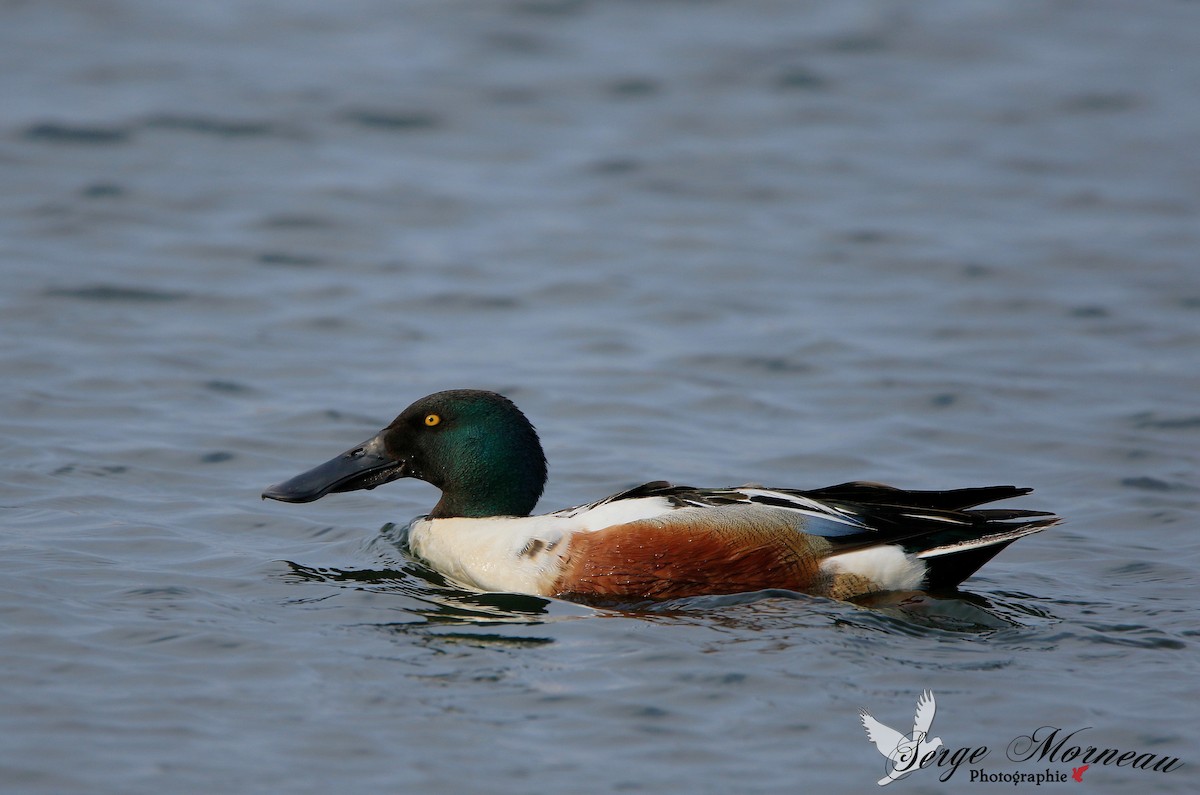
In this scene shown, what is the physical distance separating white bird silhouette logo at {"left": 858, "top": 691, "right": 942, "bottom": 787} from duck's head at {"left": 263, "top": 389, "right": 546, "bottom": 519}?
250 centimetres

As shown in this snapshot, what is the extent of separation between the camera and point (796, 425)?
31.4 ft

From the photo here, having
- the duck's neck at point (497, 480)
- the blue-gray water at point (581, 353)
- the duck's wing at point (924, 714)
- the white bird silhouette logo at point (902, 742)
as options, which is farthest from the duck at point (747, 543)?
the white bird silhouette logo at point (902, 742)

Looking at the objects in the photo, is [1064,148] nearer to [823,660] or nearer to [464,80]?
[464,80]

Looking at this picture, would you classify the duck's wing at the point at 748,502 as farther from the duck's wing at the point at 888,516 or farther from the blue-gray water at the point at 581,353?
the blue-gray water at the point at 581,353

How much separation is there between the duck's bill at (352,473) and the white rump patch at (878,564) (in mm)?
2230

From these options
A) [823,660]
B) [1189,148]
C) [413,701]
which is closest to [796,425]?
[823,660]

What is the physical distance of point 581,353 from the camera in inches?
425

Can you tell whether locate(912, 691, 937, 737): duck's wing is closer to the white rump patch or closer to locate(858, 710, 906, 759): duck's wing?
locate(858, 710, 906, 759): duck's wing

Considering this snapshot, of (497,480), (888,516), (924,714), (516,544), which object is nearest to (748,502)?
(888,516)

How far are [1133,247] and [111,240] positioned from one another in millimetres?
8269

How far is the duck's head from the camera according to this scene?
289 inches

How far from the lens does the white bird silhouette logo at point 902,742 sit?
5020 mm

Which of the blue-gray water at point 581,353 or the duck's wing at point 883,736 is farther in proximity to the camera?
the blue-gray water at point 581,353

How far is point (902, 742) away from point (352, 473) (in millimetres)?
3375
